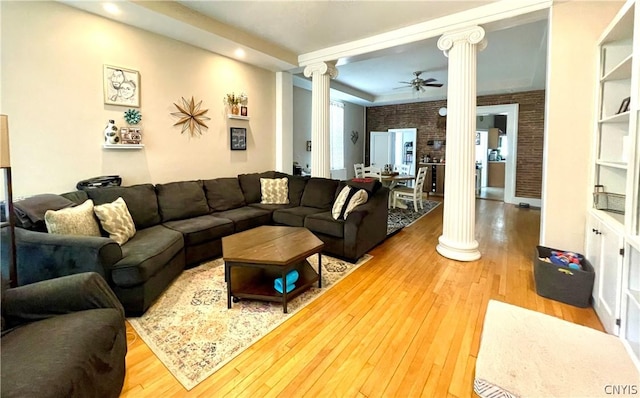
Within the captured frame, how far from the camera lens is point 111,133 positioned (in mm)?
3336

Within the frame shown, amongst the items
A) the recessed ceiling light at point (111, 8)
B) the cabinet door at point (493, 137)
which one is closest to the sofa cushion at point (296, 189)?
the recessed ceiling light at point (111, 8)

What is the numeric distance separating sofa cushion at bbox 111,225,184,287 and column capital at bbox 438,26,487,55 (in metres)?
3.74

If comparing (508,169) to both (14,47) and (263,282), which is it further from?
(14,47)

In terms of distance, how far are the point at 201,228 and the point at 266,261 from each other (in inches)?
53.4

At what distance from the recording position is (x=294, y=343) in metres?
2.01

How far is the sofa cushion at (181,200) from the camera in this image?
3.53 metres

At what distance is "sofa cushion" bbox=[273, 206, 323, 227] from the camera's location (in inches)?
155

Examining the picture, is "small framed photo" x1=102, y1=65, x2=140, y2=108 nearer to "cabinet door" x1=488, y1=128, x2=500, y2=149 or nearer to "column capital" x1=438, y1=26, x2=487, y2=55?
"column capital" x1=438, y1=26, x2=487, y2=55

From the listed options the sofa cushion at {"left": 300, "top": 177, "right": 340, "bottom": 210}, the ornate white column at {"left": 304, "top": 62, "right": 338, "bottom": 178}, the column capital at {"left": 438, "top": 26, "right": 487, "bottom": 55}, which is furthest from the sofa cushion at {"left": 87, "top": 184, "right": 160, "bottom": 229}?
the column capital at {"left": 438, "top": 26, "right": 487, "bottom": 55}

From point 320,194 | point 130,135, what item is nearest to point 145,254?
point 130,135

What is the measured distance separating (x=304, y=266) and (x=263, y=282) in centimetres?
48

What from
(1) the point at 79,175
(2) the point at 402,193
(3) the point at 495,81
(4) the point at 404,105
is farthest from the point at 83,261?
(4) the point at 404,105

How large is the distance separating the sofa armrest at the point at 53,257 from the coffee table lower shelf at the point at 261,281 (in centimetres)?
93

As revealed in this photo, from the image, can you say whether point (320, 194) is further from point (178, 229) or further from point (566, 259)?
point (566, 259)
